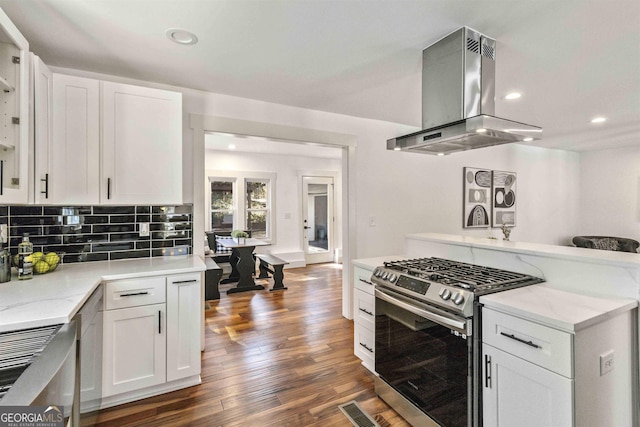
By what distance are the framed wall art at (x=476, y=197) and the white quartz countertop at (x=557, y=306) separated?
3.05 meters

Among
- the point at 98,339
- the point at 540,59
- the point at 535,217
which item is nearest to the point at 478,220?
the point at 535,217

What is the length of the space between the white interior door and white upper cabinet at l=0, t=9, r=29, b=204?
5.42 meters

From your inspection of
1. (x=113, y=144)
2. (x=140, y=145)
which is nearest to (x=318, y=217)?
(x=140, y=145)

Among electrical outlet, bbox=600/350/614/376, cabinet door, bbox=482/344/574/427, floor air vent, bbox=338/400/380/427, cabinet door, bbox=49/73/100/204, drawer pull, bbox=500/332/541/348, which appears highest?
cabinet door, bbox=49/73/100/204

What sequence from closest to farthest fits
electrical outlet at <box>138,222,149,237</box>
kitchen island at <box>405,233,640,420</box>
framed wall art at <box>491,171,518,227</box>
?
kitchen island at <box>405,233,640,420</box> → electrical outlet at <box>138,222,149,237</box> → framed wall art at <box>491,171,518,227</box>

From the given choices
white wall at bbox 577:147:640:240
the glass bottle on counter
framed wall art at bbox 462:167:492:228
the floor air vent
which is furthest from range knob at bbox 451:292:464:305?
white wall at bbox 577:147:640:240

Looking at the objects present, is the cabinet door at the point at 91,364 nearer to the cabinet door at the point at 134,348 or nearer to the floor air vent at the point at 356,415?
the cabinet door at the point at 134,348

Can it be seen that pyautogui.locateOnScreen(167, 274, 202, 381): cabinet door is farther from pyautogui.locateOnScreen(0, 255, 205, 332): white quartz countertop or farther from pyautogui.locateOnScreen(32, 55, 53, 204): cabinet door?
pyautogui.locateOnScreen(32, 55, 53, 204): cabinet door

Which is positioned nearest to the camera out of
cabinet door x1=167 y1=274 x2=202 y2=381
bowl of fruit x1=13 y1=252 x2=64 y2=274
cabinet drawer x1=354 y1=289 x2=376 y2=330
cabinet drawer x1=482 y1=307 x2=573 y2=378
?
cabinet drawer x1=482 y1=307 x2=573 y2=378

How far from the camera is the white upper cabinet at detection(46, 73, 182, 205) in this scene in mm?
2111

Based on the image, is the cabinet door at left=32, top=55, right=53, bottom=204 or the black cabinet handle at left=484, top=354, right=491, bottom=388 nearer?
the black cabinet handle at left=484, top=354, right=491, bottom=388

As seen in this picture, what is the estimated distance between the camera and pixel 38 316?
134 centimetres

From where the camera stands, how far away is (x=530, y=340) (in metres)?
1.36

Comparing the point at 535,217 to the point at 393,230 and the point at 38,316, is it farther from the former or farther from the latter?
the point at 38,316
